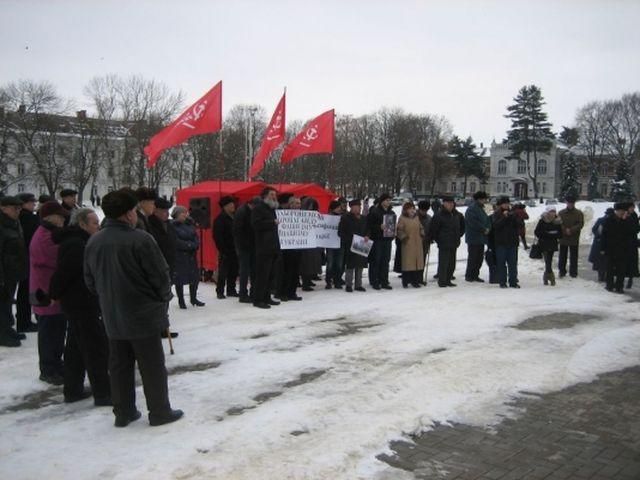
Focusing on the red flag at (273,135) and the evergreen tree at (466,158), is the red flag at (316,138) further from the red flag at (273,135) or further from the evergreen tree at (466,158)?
the evergreen tree at (466,158)

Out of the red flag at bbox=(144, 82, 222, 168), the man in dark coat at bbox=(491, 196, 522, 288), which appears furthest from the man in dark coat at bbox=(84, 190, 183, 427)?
the man in dark coat at bbox=(491, 196, 522, 288)

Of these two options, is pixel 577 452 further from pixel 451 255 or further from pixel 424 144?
pixel 424 144

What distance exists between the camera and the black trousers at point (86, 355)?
5387 mm

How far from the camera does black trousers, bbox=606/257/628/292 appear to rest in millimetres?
12062

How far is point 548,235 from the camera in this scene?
13258mm

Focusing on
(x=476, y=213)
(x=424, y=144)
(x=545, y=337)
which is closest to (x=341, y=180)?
(x=424, y=144)

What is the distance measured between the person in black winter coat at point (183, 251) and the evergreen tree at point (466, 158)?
345 ft

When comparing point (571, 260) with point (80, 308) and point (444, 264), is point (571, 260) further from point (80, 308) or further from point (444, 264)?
point (80, 308)

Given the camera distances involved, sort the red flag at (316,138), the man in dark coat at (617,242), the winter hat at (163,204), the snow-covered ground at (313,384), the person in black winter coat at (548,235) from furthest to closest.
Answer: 1. the red flag at (316,138)
2. the person in black winter coat at (548,235)
3. the man in dark coat at (617,242)
4. the winter hat at (163,204)
5. the snow-covered ground at (313,384)

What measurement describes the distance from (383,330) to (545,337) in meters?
2.20

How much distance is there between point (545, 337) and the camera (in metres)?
8.20

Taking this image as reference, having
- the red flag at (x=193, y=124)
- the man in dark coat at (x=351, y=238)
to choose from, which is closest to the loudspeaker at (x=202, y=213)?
the red flag at (x=193, y=124)

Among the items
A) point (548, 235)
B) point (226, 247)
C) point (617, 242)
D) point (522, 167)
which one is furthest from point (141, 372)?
point (522, 167)

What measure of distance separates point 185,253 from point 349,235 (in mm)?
3450
